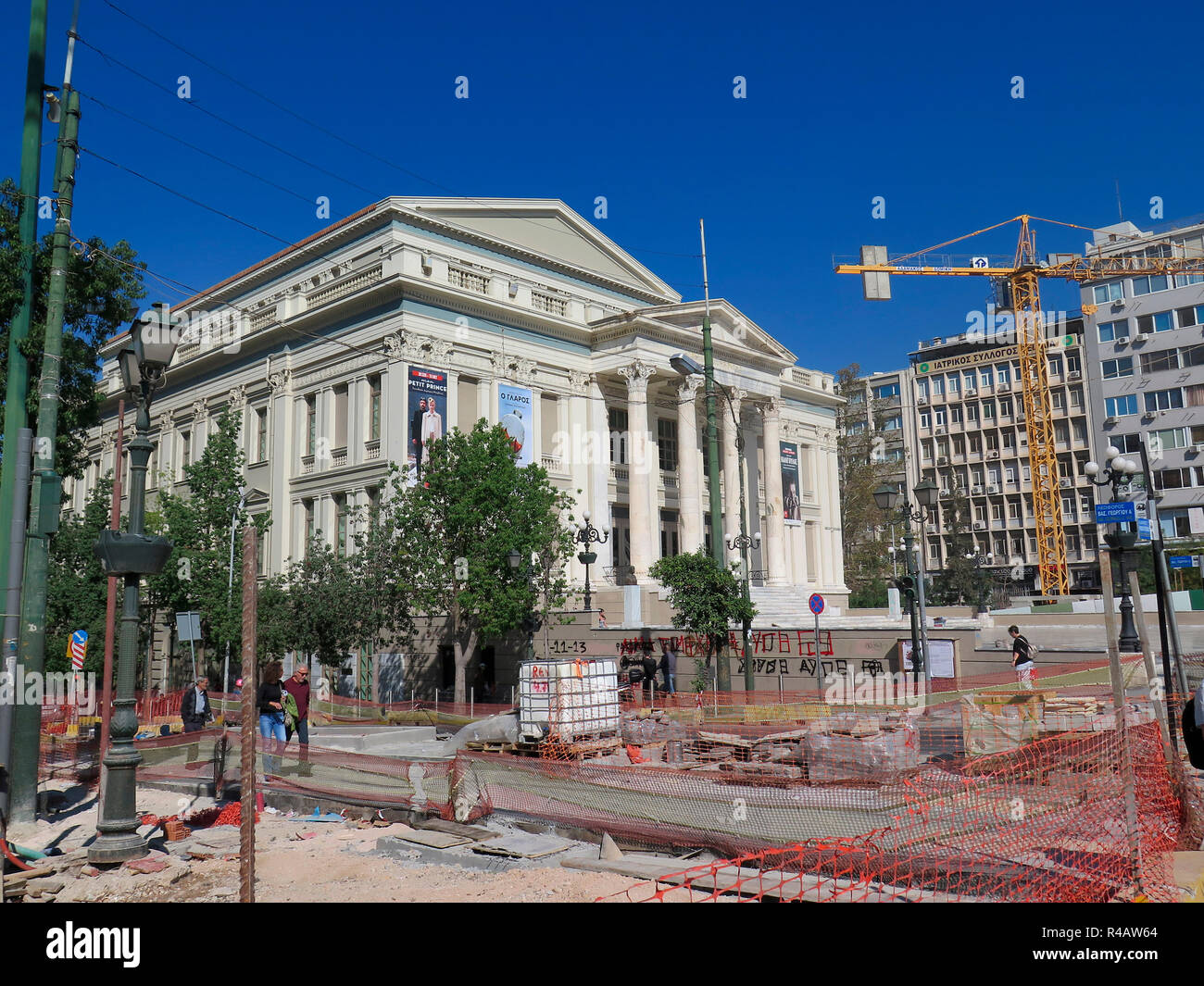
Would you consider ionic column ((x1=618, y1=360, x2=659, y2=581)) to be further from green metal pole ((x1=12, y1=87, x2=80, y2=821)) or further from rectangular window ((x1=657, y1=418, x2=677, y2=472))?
green metal pole ((x1=12, y1=87, x2=80, y2=821))

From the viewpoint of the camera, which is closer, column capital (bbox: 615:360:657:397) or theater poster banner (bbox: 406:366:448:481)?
theater poster banner (bbox: 406:366:448:481)

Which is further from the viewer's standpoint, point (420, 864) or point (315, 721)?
point (315, 721)

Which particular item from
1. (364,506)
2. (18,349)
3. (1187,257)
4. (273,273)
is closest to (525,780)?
(18,349)

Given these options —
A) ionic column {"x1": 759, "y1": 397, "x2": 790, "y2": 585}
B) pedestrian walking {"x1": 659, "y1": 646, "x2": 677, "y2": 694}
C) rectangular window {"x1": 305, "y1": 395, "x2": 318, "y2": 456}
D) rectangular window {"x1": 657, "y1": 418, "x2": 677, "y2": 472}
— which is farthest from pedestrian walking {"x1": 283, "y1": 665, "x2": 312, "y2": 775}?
ionic column {"x1": 759, "y1": 397, "x2": 790, "y2": 585}

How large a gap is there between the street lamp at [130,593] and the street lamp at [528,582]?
16.3 metres

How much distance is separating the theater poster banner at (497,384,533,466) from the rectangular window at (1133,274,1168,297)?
46838 mm

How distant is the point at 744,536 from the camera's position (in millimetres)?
28188

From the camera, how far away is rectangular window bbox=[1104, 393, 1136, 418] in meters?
59.6

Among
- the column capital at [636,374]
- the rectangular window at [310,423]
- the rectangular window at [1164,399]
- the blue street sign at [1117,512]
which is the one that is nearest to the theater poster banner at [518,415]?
the column capital at [636,374]

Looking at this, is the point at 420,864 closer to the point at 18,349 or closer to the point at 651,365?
the point at 18,349

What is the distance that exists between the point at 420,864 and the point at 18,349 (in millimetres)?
8322

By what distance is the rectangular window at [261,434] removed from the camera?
36812mm

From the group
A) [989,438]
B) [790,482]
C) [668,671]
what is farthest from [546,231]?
[989,438]
